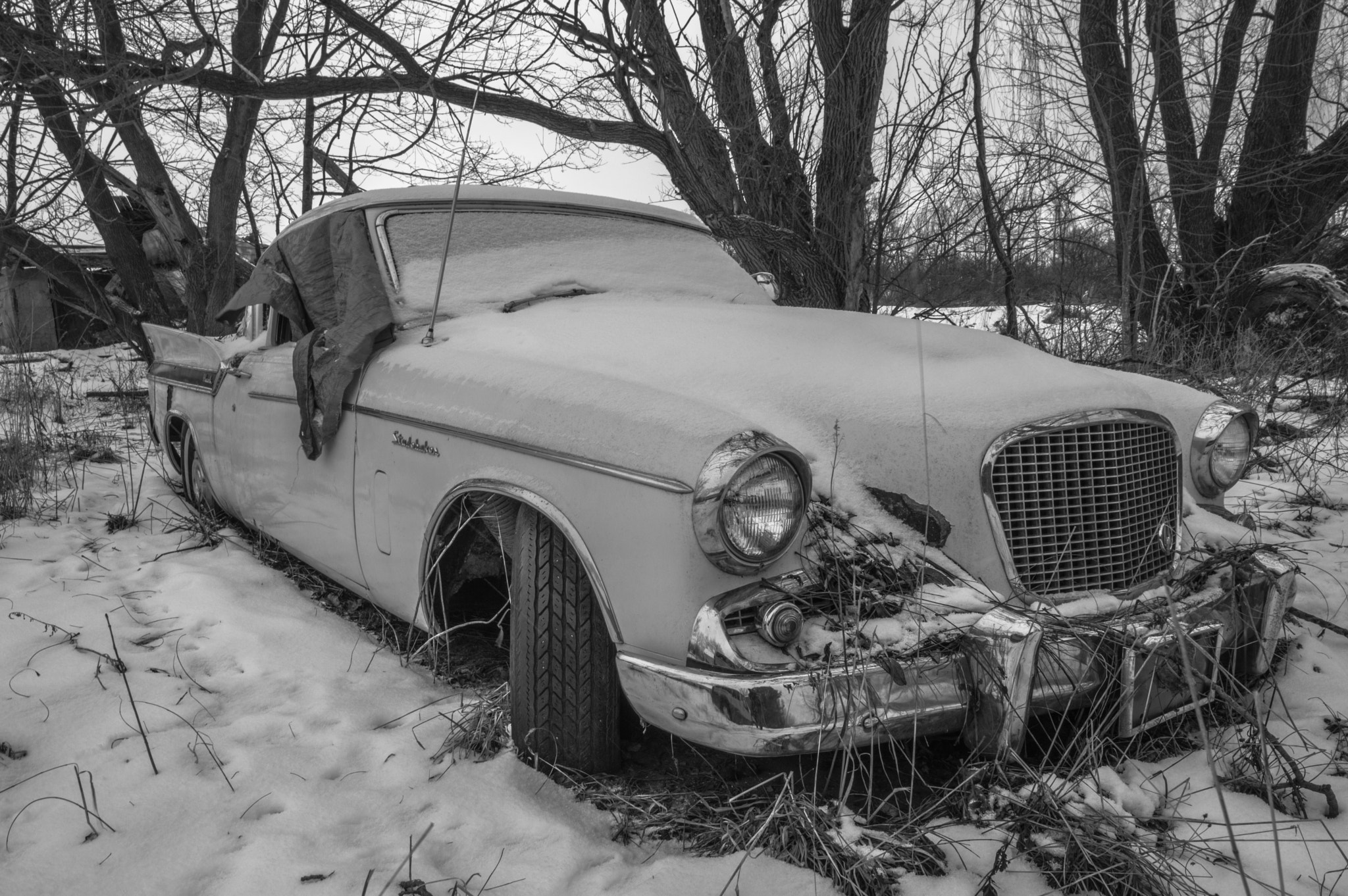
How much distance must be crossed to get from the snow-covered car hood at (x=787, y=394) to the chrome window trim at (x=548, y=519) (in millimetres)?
128

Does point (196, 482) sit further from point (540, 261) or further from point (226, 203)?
point (226, 203)

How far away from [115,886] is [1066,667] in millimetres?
1891

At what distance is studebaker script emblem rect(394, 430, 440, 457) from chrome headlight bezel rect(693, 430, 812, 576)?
939mm

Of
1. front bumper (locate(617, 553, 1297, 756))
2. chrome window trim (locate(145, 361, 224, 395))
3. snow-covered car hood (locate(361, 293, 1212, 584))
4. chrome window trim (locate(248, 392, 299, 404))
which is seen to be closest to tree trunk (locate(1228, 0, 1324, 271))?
snow-covered car hood (locate(361, 293, 1212, 584))

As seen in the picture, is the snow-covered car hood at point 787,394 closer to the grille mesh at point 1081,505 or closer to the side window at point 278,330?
the grille mesh at point 1081,505

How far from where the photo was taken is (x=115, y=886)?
68.9 inches

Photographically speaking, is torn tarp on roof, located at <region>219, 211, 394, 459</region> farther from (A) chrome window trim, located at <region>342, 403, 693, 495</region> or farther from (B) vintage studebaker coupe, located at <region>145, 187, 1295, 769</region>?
(A) chrome window trim, located at <region>342, 403, 693, 495</region>

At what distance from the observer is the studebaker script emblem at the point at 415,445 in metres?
2.42

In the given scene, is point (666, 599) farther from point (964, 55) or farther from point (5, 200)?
point (5, 200)

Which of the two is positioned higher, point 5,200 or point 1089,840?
point 5,200

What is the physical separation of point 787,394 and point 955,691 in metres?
0.76

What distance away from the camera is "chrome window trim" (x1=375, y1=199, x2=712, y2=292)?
9.96 feet

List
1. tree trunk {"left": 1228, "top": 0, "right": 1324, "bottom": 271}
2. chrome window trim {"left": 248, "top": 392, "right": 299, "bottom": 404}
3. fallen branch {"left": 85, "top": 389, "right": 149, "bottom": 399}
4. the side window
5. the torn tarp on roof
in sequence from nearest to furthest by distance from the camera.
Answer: the torn tarp on roof < chrome window trim {"left": 248, "top": 392, "right": 299, "bottom": 404} < the side window < tree trunk {"left": 1228, "top": 0, "right": 1324, "bottom": 271} < fallen branch {"left": 85, "top": 389, "right": 149, "bottom": 399}

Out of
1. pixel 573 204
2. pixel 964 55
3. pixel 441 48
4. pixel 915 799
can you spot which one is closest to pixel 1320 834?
pixel 915 799
